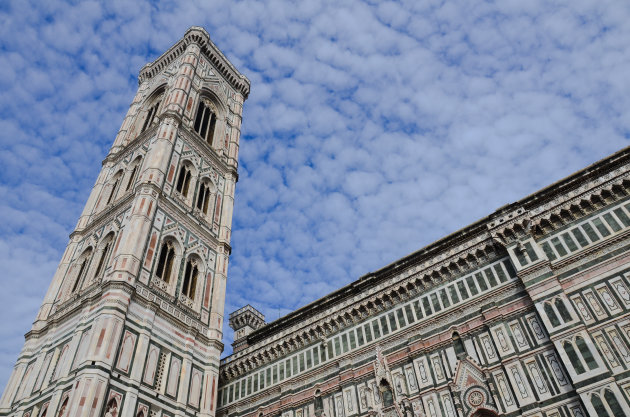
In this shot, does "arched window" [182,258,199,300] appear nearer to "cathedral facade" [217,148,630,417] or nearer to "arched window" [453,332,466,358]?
"cathedral facade" [217,148,630,417]

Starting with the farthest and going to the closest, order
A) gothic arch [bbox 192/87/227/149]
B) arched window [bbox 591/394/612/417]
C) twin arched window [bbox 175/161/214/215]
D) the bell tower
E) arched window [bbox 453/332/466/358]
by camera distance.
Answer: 1. gothic arch [bbox 192/87/227/149]
2. twin arched window [bbox 175/161/214/215]
3. the bell tower
4. arched window [bbox 453/332/466/358]
5. arched window [bbox 591/394/612/417]

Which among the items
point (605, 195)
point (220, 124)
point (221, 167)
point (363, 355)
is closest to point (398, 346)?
→ point (363, 355)

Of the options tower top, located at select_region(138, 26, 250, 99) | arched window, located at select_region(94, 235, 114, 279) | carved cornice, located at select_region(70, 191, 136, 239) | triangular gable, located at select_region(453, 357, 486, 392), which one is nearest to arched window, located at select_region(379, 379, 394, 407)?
triangular gable, located at select_region(453, 357, 486, 392)

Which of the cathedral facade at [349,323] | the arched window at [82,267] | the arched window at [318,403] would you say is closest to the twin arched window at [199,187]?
the cathedral facade at [349,323]

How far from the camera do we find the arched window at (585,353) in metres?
15.4

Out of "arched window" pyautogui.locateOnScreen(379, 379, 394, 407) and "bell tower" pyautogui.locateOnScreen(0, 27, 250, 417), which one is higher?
"bell tower" pyautogui.locateOnScreen(0, 27, 250, 417)

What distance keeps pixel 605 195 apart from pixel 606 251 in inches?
94.9

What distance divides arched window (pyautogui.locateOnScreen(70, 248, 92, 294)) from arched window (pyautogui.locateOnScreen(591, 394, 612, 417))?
910 inches

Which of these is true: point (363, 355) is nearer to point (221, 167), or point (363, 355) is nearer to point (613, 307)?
point (613, 307)

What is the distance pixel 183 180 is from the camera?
30.1m

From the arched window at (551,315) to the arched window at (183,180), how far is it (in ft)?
67.7

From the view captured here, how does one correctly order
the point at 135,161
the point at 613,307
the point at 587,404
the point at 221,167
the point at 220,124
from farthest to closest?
the point at 220,124 < the point at 221,167 < the point at 135,161 < the point at 613,307 < the point at 587,404

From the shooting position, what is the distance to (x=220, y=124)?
123ft

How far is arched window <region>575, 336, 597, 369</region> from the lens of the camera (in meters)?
15.4
